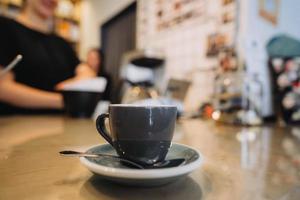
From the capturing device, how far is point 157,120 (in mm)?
308

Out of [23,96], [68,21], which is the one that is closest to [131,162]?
[23,96]

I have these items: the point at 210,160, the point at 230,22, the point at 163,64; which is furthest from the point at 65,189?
the point at 163,64

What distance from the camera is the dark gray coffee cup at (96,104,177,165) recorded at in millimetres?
302

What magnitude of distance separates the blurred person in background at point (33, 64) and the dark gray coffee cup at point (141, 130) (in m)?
0.94

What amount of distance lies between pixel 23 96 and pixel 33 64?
20 cm

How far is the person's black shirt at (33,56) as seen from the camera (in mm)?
1143

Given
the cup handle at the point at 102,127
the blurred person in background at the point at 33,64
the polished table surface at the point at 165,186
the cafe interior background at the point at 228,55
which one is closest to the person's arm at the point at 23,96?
the blurred person in background at the point at 33,64

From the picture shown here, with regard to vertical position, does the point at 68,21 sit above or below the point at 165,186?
above

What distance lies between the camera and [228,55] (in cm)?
129

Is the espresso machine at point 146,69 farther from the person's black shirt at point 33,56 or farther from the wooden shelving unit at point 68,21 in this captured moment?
the wooden shelving unit at point 68,21

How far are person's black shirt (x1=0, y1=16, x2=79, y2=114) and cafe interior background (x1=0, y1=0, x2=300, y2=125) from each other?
356mm

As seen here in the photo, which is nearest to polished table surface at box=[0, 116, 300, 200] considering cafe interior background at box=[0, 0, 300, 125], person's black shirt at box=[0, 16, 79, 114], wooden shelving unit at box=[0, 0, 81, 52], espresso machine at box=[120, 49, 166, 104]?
cafe interior background at box=[0, 0, 300, 125]

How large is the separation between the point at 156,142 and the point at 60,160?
6.9 inches

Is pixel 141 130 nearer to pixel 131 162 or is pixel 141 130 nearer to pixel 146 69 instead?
pixel 131 162
